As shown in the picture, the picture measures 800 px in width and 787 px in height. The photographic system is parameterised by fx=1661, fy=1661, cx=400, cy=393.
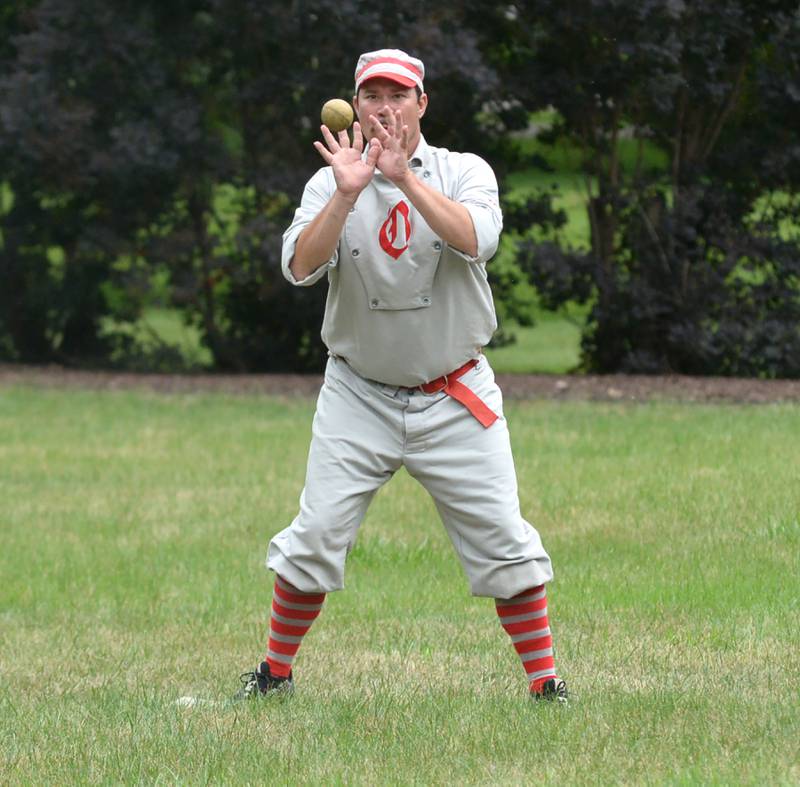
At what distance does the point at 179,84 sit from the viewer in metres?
17.5

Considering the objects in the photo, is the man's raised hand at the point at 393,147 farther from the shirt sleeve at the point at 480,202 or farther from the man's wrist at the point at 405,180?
the shirt sleeve at the point at 480,202

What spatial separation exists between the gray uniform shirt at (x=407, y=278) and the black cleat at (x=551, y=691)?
1.08 metres

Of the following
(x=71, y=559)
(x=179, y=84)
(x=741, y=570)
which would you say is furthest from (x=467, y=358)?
(x=179, y=84)

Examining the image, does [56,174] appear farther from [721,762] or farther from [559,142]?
[721,762]

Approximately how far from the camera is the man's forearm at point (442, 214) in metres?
4.91

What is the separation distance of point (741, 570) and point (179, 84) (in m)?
11.3

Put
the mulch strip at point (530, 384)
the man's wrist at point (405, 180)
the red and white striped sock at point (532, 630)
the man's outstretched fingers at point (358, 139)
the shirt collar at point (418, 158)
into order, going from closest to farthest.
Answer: the man's wrist at point (405, 180)
the man's outstretched fingers at point (358, 139)
the shirt collar at point (418, 158)
the red and white striped sock at point (532, 630)
the mulch strip at point (530, 384)

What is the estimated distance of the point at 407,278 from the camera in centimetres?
518

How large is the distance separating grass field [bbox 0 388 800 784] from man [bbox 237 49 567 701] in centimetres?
48

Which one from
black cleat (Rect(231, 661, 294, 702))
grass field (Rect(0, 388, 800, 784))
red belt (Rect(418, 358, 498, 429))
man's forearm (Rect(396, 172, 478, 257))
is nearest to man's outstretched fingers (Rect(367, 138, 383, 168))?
man's forearm (Rect(396, 172, 478, 257))

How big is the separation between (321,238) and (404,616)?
2781mm

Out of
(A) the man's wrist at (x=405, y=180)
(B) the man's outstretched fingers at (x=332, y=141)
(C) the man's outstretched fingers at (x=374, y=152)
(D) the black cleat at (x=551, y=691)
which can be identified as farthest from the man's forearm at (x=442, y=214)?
(D) the black cleat at (x=551, y=691)

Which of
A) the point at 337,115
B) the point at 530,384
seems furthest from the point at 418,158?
the point at 530,384

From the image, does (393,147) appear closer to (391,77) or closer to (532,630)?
(391,77)
